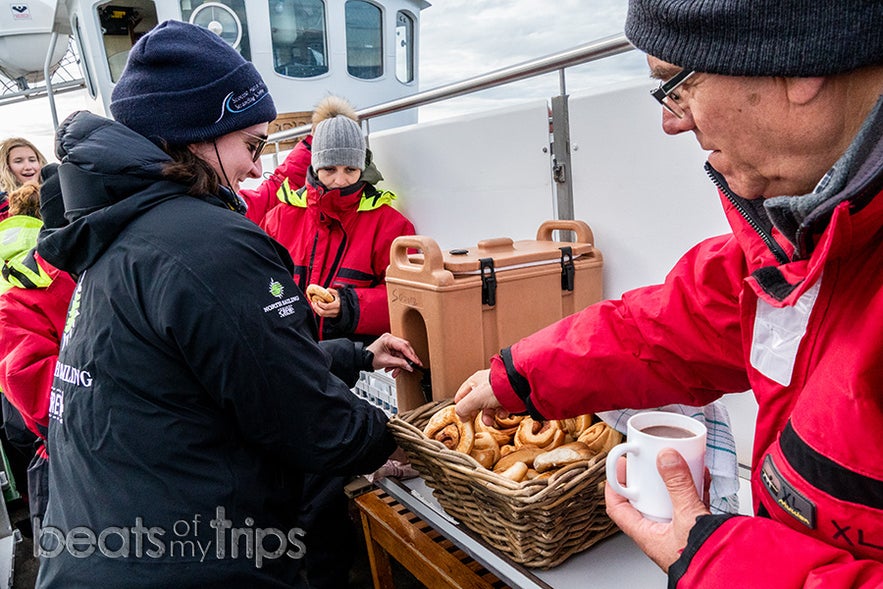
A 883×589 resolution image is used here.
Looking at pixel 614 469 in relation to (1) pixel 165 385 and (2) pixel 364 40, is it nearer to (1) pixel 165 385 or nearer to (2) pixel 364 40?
(1) pixel 165 385

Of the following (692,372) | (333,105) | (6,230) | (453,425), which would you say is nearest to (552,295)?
(453,425)

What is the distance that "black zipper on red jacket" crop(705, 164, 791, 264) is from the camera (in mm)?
908

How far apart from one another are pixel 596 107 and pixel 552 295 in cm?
65

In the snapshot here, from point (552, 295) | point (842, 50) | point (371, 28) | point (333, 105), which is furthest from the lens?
point (371, 28)

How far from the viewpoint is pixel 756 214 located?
940 millimetres

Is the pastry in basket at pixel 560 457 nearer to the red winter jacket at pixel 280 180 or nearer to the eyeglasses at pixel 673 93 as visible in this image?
the eyeglasses at pixel 673 93

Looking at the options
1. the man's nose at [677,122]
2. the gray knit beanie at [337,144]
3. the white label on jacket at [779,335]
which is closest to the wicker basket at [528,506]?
the white label on jacket at [779,335]

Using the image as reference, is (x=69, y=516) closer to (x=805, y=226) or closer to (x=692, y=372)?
(x=692, y=372)

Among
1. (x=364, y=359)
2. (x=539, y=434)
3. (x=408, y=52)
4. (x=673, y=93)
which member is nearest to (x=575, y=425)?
(x=539, y=434)

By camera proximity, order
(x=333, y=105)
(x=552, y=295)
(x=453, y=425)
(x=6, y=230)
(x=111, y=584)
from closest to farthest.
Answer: (x=111, y=584) → (x=453, y=425) → (x=552, y=295) → (x=6, y=230) → (x=333, y=105)

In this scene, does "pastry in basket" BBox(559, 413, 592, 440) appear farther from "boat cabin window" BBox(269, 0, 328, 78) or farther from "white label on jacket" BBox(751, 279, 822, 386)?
"boat cabin window" BBox(269, 0, 328, 78)

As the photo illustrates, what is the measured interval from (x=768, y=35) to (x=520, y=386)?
0.93 metres

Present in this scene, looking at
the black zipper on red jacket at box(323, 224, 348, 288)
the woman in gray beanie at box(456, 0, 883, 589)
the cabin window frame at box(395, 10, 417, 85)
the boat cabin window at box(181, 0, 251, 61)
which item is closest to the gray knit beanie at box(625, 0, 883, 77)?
the woman in gray beanie at box(456, 0, 883, 589)

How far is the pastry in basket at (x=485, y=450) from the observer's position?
61.6 inches
